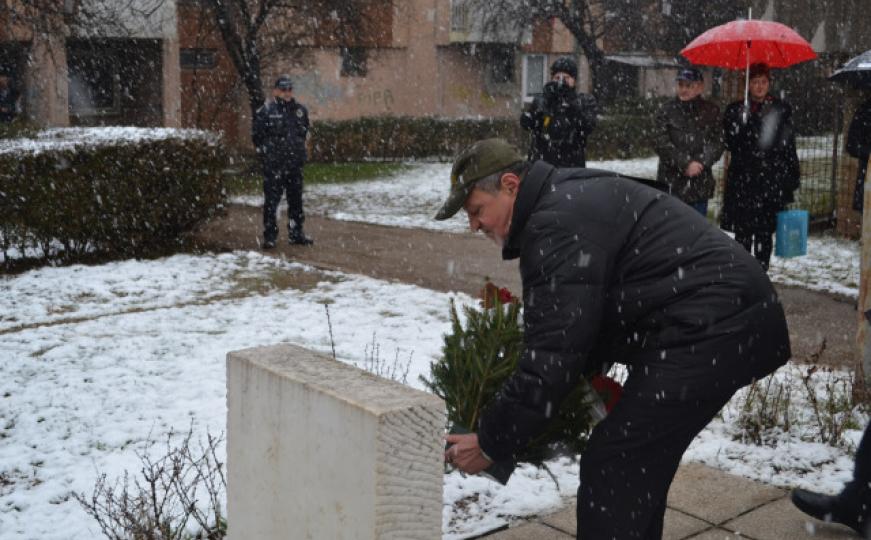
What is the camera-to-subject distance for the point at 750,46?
8719 mm

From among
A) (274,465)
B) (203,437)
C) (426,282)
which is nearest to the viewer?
(274,465)

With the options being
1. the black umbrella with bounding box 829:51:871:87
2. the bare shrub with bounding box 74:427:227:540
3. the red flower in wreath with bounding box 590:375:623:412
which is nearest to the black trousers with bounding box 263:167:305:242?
the black umbrella with bounding box 829:51:871:87

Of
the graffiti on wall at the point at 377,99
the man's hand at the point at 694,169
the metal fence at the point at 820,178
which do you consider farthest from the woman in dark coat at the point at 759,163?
the graffiti on wall at the point at 377,99

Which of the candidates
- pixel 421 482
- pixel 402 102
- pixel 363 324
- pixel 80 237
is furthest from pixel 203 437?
pixel 402 102

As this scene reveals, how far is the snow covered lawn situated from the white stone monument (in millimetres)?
1410

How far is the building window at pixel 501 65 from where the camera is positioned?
119 ft

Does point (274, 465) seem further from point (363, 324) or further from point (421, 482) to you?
point (363, 324)

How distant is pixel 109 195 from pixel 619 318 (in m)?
8.20

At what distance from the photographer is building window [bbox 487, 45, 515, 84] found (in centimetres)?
3641

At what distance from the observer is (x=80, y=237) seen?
10117mm

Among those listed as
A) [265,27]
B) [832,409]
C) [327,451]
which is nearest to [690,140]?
[832,409]

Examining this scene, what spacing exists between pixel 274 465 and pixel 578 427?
1012 mm

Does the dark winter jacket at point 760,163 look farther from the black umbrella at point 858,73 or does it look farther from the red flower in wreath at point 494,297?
the red flower in wreath at point 494,297

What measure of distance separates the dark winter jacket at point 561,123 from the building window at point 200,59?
20.0 metres
